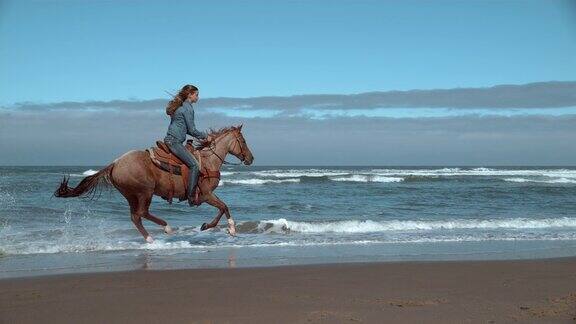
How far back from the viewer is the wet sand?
525cm

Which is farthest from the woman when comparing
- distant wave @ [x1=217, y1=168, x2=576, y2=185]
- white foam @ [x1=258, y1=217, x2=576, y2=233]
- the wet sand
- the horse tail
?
Result: distant wave @ [x1=217, y1=168, x2=576, y2=185]

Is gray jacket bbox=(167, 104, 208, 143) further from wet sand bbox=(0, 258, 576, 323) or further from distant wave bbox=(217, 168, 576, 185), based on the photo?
distant wave bbox=(217, 168, 576, 185)

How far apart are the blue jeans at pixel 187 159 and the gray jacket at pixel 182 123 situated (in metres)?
0.09

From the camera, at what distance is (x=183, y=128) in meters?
9.70

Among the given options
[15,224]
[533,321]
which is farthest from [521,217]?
[15,224]

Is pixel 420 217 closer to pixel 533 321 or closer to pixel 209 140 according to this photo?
pixel 209 140

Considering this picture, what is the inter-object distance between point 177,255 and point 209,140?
222 cm

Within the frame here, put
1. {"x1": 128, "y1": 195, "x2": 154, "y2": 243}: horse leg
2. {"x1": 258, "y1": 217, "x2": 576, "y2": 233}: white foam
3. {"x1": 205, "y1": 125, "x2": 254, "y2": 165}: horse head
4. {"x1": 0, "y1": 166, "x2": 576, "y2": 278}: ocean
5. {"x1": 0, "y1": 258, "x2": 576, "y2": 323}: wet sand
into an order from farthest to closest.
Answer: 1. {"x1": 258, "y1": 217, "x2": 576, "y2": 233}: white foam
2. {"x1": 205, "y1": 125, "x2": 254, "y2": 165}: horse head
3. {"x1": 128, "y1": 195, "x2": 154, "y2": 243}: horse leg
4. {"x1": 0, "y1": 166, "x2": 576, "y2": 278}: ocean
5. {"x1": 0, "y1": 258, "x2": 576, "y2": 323}: wet sand

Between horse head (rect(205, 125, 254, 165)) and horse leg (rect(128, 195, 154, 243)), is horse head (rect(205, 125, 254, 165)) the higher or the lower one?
the higher one

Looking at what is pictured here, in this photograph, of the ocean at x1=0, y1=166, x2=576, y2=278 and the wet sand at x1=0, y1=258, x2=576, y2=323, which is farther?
the ocean at x1=0, y1=166, x2=576, y2=278

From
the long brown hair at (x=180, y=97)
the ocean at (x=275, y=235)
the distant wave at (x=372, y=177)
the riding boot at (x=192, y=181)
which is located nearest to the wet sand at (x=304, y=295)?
the ocean at (x=275, y=235)

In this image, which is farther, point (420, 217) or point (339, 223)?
point (420, 217)

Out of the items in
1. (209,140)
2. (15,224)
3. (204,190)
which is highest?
(209,140)

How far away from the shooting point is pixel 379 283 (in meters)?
7.05
